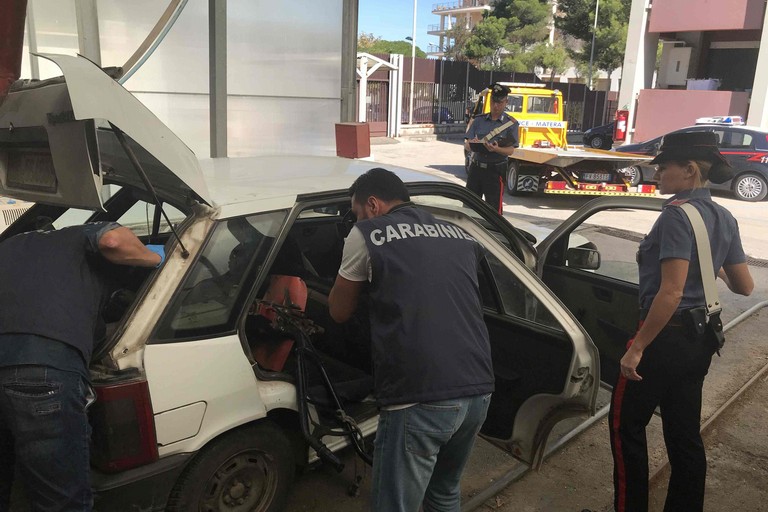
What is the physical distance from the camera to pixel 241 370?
2369 mm

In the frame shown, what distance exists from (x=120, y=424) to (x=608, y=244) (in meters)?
7.56

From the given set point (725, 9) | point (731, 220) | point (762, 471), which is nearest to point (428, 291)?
point (731, 220)

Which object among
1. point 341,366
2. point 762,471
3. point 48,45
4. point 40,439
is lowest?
point 762,471

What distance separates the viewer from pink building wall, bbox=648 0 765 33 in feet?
58.5

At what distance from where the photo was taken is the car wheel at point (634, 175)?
38.0ft

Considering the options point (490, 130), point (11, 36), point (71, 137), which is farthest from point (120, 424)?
point (490, 130)

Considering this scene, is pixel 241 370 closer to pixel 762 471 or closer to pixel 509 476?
pixel 509 476

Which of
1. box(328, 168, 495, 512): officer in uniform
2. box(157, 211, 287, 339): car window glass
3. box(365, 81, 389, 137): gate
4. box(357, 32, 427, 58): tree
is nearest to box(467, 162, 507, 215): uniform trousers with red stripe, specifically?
box(157, 211, 287, 339): car window glass

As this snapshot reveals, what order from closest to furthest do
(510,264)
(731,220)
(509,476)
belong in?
1. (731,220)
2. (510,264)
3. (509,476)

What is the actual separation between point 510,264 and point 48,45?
5525 millimetres

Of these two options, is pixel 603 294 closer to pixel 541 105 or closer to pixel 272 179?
pixel 272 179

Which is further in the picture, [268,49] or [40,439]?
[268,49]

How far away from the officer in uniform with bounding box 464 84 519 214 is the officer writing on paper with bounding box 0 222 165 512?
5.32m

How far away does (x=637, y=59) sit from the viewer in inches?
784
